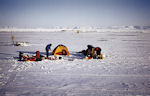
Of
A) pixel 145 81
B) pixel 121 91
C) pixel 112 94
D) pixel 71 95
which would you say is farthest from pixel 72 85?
pixel 145 81

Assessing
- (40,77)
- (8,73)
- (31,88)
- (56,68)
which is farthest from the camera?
(56,68)

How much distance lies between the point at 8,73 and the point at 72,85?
440 centimetres

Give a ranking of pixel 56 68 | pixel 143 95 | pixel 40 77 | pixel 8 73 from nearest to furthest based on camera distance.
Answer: pixel 143 95
pixel 40 77
pixel 8 73
pixel 56 68

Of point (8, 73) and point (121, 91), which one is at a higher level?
point (8, 73)

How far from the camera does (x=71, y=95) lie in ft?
16.6

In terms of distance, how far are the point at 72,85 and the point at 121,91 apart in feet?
7.72

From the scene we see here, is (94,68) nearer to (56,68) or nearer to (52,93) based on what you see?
(56,68)

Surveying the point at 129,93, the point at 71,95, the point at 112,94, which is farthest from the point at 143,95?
the point at 71,95

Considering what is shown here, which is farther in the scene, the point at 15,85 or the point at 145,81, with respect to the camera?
the point at 145,81

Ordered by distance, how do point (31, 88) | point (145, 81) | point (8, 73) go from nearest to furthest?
point (31, 88), point (145, 81), point (8, 73)

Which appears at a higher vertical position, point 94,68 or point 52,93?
point 94,68

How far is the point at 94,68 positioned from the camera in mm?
8414

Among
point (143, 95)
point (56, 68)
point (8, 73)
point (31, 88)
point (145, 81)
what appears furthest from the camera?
point (56, 68)

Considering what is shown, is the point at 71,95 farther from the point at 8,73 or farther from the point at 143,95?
the point at 8,73
